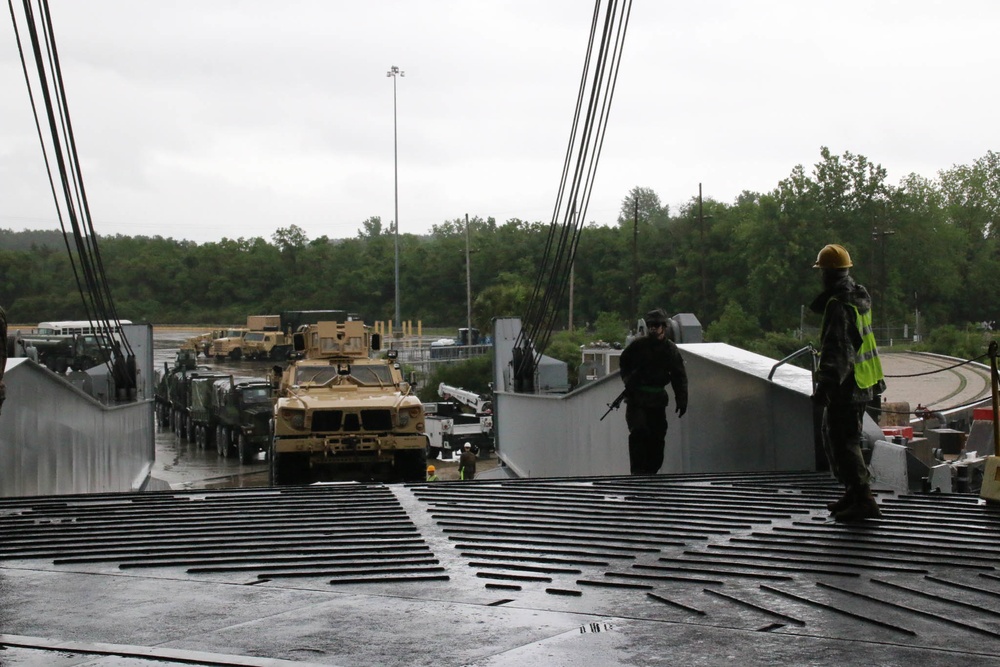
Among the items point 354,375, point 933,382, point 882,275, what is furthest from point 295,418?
point 882,275

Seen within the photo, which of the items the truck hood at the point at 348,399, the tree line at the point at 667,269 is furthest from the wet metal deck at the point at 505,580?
the tree line at the point at 667,269

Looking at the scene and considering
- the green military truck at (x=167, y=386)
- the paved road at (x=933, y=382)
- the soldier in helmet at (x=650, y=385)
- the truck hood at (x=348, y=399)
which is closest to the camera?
the soldier in helmet at (x=650, y=385)

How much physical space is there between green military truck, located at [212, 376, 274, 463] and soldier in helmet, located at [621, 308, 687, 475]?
15.1m

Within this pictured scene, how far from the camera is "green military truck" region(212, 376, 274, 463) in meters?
25.0

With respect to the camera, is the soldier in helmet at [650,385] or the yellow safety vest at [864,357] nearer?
the yellow safety vest at [864,357]

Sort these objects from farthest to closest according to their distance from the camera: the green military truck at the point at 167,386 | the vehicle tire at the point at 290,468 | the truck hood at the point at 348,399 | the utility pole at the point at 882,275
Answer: the utility pole at the point at 882,275 < the green military truck at the point at 167,386 < the truck hood at the point at 348,399 < the vehicle tire at the point at 290,468

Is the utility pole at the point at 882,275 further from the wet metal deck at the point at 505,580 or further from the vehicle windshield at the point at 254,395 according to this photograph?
the wet metal deck at the point at 505,580

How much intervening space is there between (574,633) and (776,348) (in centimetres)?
4685

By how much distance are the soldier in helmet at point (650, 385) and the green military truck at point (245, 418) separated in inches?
595

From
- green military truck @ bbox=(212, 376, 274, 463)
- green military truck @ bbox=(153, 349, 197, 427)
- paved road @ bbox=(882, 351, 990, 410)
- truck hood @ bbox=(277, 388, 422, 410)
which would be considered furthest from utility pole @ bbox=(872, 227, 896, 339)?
truck hood @ bbox=(277, 388, 422, 410)

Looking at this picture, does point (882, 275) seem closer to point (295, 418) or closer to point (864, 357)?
point (295, 418)

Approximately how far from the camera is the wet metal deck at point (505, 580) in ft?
13.2

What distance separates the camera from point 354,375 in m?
16.2

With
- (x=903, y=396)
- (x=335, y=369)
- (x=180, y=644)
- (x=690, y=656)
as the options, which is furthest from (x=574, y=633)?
(x=903, y=396)
